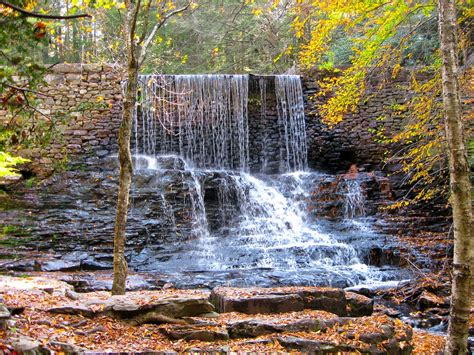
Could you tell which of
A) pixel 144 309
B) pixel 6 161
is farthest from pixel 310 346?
pixel 6 161

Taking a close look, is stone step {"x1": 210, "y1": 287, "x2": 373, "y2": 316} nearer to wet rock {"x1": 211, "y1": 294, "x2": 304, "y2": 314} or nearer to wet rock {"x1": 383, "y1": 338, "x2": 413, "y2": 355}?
wet rock {"x1": 211, "y1": 294, "x2": 304, "y2": 314}

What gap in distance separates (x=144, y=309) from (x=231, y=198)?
7868mm

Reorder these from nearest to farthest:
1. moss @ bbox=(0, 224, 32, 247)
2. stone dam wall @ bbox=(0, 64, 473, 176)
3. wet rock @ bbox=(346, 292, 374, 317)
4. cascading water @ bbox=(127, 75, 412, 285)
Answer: wet rock @ bbox=(346, 292, 374, 317), cascading water @ bbox=(127, 75, 412, 285), moss @ bbox=(0, 224, 32, 247), stone dam wall @ bbox=(0, 64, 473, 176)

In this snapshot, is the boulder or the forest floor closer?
the forest floor

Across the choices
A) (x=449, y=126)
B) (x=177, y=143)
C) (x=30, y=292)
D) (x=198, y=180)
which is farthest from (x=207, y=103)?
(x=449, y=126)

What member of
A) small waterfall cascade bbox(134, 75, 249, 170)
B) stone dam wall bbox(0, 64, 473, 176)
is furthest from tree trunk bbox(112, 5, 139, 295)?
small waterfall cascade bbox(134, 75, 249, 170)

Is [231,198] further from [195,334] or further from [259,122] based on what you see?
[195,334]

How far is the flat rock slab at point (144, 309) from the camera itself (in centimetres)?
417

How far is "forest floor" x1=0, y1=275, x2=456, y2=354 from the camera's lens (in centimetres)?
350

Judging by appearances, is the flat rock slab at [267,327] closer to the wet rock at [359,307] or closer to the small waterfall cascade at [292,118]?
the wet rock at [359,307]

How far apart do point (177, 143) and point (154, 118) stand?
3.66ft

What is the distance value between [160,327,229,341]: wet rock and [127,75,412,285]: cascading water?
11.4 feet

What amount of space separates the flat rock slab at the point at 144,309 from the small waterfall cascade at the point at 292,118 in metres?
11.1

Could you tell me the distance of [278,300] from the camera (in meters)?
4.82
